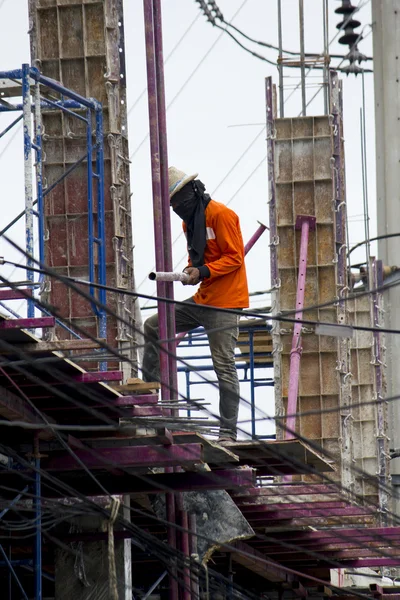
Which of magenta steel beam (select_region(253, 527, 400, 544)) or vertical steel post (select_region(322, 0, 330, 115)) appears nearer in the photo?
magenta steel beam (select_region(253, 527, 400, 544))

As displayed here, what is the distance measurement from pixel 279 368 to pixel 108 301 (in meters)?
5.43

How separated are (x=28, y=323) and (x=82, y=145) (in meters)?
8.06

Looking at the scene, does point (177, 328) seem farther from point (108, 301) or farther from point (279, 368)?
point (279, 368)

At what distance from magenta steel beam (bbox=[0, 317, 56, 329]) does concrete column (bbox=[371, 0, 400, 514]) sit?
69.8 feet

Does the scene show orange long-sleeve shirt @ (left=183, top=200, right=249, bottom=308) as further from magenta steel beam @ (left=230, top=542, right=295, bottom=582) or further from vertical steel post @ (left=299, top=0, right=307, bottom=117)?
vertical steel post @ (left=299, top=0, right=307, bottom=117)

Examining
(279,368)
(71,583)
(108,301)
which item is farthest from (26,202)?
(279,368)

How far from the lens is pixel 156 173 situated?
43.1ft

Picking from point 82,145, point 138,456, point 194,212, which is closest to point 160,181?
point 194,212

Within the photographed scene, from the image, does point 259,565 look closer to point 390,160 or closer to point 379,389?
point 379,389

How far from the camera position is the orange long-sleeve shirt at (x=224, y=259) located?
43.9ft

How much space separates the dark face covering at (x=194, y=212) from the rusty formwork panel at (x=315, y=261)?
8.12 metres

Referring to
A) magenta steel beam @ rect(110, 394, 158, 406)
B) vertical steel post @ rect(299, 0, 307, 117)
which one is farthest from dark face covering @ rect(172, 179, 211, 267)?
vertical steel post @ rect(299, 0, 307, 117)

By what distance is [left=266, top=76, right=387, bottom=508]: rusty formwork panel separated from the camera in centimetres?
2167

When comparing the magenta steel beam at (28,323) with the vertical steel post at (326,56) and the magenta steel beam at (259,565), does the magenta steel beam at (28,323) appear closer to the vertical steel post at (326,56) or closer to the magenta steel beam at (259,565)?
the magenta steel beam at (259,565)
